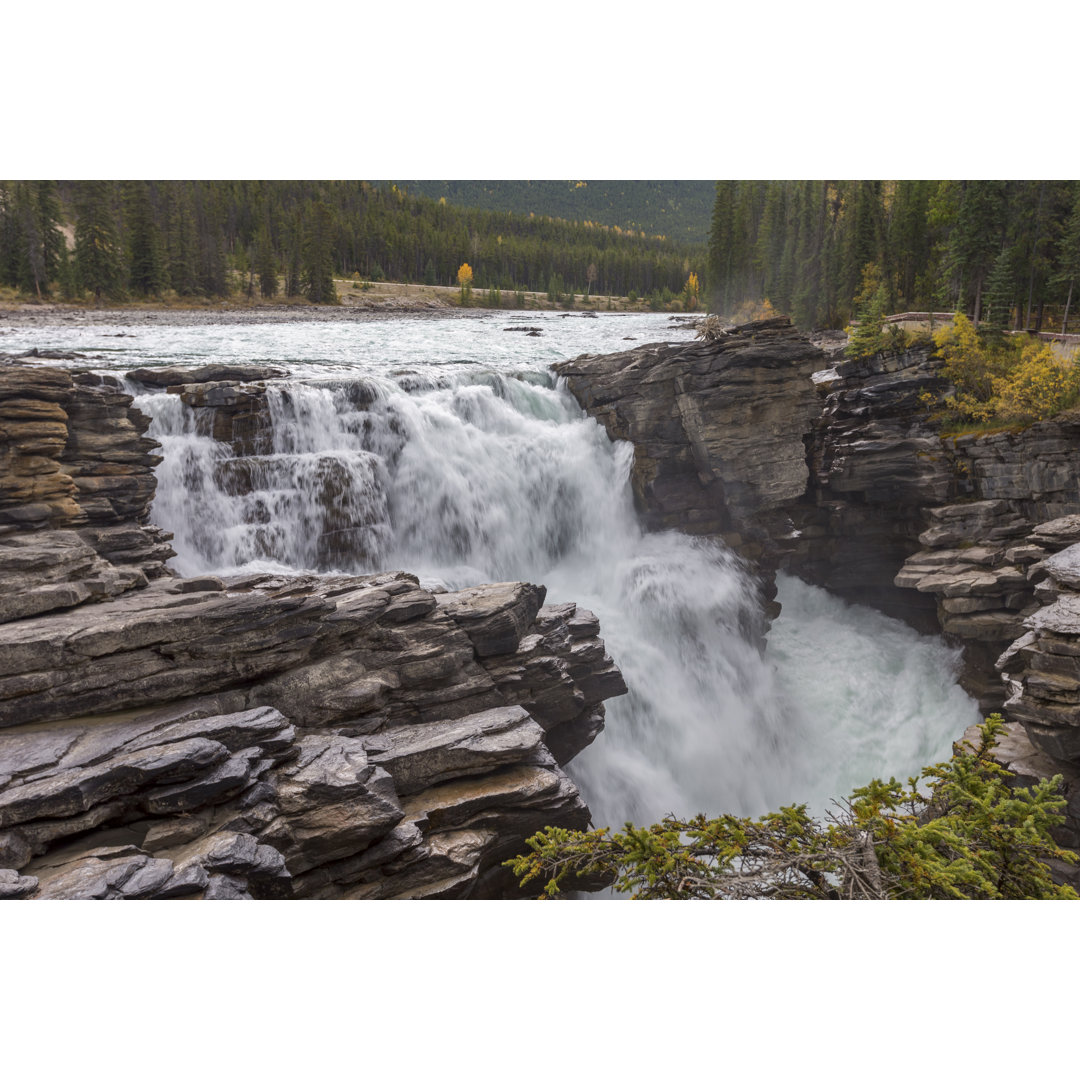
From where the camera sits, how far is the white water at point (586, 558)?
18.0m

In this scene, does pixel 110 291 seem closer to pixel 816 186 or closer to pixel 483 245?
pixel 483 245

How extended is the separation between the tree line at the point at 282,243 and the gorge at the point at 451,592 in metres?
12.5

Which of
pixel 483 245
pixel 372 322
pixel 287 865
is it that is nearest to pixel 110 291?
pixel 372 322

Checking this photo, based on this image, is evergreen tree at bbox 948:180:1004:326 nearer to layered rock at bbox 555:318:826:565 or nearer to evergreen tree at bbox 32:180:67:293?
layered rock at bbox 555:318:826:565

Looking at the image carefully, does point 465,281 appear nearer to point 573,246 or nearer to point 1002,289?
point 573,246

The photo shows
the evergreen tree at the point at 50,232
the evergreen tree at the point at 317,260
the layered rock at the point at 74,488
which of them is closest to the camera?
the layered rock at the point at 74,488

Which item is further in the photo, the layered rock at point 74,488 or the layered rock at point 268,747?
the layered rock at point 74,488

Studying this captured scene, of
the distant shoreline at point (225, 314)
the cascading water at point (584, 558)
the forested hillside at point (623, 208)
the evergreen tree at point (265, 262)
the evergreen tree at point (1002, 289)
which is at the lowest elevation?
the cascading water at point (584, 558)

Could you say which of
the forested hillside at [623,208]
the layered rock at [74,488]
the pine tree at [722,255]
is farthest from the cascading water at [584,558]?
the pine tree at [722,255]

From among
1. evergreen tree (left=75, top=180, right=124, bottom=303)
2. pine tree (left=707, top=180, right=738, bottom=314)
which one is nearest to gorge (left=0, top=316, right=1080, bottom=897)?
evergreen tree (left=75, top=180, right=124, bottom=303)

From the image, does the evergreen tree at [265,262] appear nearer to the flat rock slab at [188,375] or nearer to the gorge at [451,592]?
the gorge at [451,592]

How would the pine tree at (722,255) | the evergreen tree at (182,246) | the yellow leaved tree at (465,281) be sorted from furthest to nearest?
1. the yellow leaved tree at (465,281)
2. the pine tree at (722,255)
3. the evergreen tree at (182,246)

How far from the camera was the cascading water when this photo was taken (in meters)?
18.0

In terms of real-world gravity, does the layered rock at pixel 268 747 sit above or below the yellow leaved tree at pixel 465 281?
below
